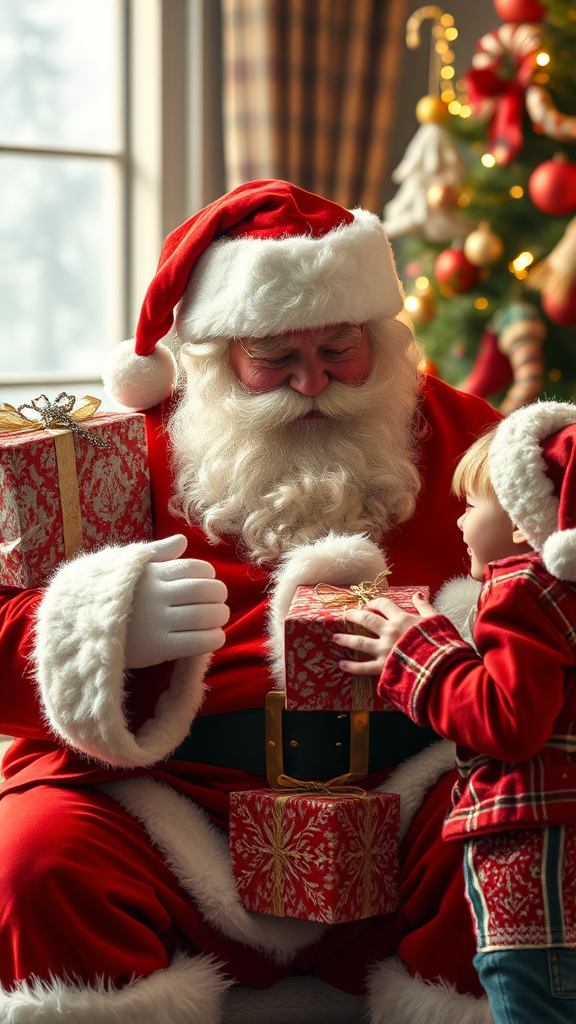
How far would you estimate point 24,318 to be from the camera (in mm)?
3725

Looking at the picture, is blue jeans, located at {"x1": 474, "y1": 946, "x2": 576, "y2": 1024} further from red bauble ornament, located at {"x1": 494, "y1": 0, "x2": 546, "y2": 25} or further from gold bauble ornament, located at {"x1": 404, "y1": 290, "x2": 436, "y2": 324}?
red bauble ornament, located at {"x1": 494, "y1": 0, "x2": 546, "y2": 25}

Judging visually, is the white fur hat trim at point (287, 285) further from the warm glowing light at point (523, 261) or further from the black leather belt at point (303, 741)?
the warm glowing light at point (523, 261)

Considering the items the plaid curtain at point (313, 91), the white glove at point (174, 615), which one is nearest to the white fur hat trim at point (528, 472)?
the white glove at point (174, 615)

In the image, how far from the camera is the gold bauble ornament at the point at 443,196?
3281mm

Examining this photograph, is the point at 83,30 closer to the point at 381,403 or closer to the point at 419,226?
the point at 419,226

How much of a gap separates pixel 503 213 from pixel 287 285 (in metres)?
1.76

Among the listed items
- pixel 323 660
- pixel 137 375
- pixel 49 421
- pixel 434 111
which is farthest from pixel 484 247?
pixel 323 660

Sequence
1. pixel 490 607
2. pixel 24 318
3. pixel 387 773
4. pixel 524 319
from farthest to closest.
A: pixel 24 318
pixel 524 319
pixel 387 773
pixel 490 607

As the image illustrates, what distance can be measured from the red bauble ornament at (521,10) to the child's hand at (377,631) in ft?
7.55

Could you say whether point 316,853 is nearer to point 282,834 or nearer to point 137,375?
point 282,834

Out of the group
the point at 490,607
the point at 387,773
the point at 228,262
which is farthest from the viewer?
the point at 228,262

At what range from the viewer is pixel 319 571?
1.52 metres

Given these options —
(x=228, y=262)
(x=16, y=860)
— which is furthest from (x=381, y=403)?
(x=16, y=860)

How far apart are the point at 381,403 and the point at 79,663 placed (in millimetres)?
677
